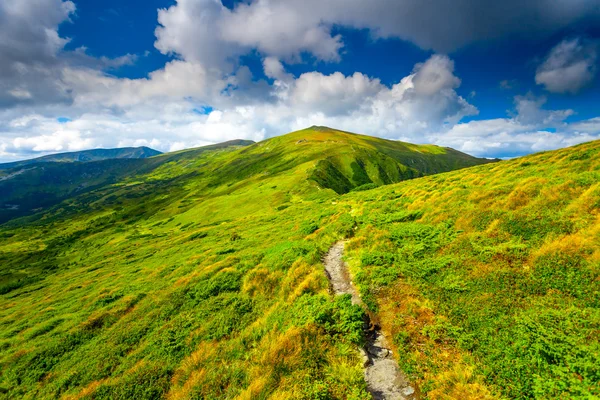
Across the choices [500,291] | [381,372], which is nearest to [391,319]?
[381,372]

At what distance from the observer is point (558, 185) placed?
17047 millimetres

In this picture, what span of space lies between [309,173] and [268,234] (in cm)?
6781

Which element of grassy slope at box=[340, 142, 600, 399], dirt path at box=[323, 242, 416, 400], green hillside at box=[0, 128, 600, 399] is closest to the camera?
grassy slope at box=[340, 142, 600, 399]

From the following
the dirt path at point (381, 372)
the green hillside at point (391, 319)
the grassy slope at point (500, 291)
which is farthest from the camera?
the dirt path at point (381, 372)

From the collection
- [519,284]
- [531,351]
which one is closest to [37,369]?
[531,351]

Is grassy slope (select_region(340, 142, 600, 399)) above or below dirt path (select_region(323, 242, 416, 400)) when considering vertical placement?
above

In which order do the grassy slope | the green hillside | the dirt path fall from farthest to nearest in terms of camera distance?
the dirt path, the green hillside, the grassy slope

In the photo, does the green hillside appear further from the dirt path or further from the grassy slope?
the dirt path

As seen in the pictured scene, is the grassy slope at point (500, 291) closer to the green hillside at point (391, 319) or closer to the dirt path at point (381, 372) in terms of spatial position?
the green hillside at point (391, 319)

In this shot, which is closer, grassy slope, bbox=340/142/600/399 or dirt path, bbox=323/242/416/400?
grassy slope, bbox=340/142/600/399

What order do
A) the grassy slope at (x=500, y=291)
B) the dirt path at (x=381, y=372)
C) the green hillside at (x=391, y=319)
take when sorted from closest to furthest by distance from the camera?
the grassy slope at (x=500, y=291), the green hillside at (x=391, y=319), the dirt path at (x=381, y=372)

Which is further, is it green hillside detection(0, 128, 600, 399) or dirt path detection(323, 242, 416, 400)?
dirt path detection(323, 242, 416, 400)

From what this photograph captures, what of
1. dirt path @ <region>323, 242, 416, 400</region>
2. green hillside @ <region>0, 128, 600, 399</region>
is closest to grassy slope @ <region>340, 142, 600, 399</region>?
green hillside @ <region>0, 128, 600, 399</region>

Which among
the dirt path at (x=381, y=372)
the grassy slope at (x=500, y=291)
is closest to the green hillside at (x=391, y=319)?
the grassy slope at (x=500, y=291)
